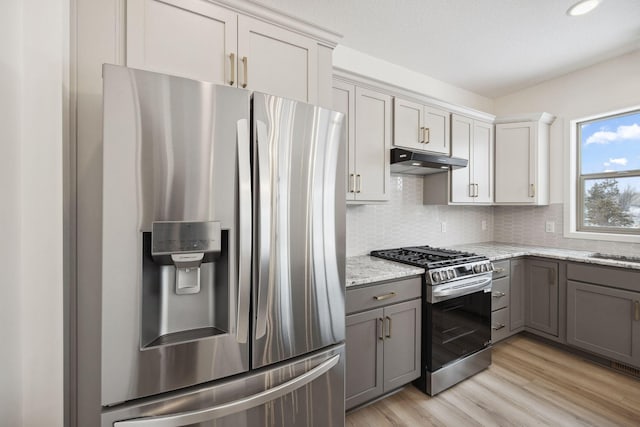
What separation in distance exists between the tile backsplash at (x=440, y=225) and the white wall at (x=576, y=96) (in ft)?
1.26

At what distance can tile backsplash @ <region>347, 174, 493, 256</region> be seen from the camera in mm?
2531

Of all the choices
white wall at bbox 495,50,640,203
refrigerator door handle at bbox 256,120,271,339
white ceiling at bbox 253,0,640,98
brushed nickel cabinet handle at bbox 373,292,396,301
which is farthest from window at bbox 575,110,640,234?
refrigerator door handle at bbox 256,120,271,339

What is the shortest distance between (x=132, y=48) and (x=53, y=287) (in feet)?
3.30

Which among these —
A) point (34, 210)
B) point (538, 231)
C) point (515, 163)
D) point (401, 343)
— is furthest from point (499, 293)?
point (34, 210)

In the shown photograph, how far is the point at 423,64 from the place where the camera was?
2.75 metres

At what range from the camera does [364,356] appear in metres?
1.75

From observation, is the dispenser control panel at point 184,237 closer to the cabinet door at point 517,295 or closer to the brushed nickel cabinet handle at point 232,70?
the brushed nickel cabinet handle at point 232,70

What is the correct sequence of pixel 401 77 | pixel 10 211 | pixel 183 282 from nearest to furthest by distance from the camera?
pixel 10 211 → pixel 183 282 → pixel 401 77

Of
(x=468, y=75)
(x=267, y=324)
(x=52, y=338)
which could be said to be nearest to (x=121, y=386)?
(x=52, y=338)

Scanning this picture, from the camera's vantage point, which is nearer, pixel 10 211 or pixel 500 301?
pixel 10 211

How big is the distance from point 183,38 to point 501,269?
298 centimetres

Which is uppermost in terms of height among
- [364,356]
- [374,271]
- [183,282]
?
[183,282]

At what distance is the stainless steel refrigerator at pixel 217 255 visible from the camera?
89 cm

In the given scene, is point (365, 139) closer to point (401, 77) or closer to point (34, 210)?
point (401, 77)
